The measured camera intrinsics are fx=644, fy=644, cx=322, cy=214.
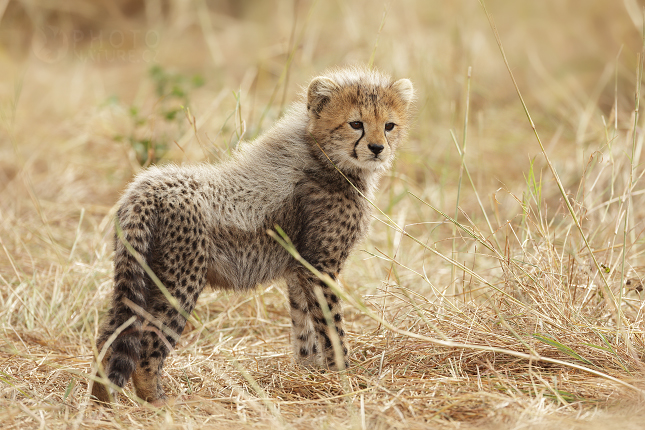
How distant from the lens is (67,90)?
8.87 meters

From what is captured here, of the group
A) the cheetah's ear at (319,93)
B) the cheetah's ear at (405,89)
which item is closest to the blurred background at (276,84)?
the cheetah's ear at (319,93)

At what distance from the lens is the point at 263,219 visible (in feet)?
10.9

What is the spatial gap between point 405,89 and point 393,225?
835mm

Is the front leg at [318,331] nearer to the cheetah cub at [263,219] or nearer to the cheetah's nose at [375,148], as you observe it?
the cheetah cub at [263,219]

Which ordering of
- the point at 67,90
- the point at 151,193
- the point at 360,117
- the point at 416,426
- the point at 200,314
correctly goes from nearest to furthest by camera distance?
1. the point at 416,426
2. the point at 151,193
3. the point at 360,117
4. the point at 200,314
5. the point at 67,90

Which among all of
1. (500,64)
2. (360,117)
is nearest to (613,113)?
(360,117)

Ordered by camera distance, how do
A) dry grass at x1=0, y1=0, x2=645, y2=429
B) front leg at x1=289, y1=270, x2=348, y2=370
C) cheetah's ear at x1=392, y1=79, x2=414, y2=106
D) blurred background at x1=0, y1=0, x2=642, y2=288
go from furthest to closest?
blurred background at x1=0, y1=0, x2=642, y2=288 → cheetah's ear at x1=392, y1=79, x2=414, y2=106 → front leg at x1=289, y1=270, x2=348, y2=370 → dry grass at x1=0, y1=0, x2=645, y2=429

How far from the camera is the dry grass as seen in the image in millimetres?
2754

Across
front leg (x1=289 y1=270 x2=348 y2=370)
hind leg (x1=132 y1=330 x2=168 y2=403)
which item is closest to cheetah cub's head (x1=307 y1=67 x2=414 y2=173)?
front leg (x1=289 y1=270 x2=348 y2=370)

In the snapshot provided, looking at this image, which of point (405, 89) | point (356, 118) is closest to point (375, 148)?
point (356, 118)

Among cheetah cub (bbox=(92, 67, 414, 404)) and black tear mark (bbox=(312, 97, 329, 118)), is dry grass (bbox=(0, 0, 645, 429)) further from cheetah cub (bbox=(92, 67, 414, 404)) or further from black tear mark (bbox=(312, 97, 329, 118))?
black tear mark (bbox=(312, 97, 329, 118))

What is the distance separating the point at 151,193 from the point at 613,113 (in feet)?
9.18

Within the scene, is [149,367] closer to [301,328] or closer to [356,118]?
[301,328]

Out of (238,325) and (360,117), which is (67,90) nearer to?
(238,325)
